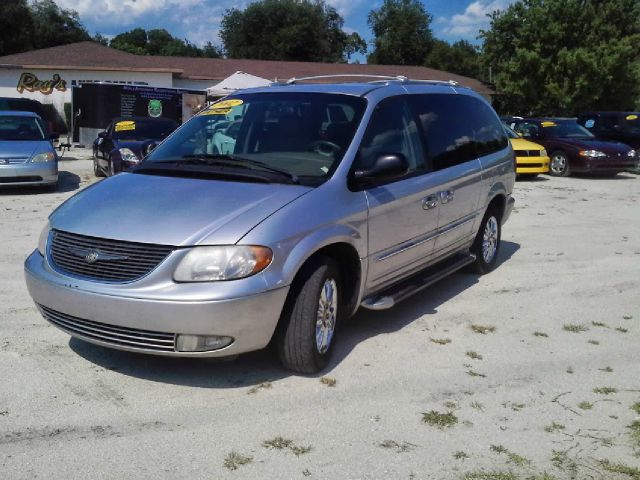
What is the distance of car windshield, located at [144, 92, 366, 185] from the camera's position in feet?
16.1

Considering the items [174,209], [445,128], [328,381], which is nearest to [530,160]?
[445,128]

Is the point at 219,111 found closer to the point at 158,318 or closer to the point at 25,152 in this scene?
the point at 158,318

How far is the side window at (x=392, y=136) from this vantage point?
506cm

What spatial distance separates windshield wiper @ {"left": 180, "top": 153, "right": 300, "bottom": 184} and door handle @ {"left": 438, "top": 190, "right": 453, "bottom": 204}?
1653 millimetres

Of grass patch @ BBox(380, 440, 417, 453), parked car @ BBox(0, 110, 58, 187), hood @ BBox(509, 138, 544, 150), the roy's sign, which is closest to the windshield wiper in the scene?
grass patch @ BBox(380, 440, 417, 453)

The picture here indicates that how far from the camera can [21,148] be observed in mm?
13039

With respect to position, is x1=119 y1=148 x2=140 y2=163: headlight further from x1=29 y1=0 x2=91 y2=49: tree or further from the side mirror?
x1=29 y1=0 x2=91 y2=49: tree

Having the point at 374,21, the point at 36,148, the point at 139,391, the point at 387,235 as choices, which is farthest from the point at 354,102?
the point at 374,21

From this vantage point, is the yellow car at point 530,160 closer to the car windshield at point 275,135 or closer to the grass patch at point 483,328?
the grass patch at point 483,328

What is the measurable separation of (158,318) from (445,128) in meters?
3.34

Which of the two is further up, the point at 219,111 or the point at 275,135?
the point at 219,111

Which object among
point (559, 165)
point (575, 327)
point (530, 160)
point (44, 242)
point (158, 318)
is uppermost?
point (44, 242)

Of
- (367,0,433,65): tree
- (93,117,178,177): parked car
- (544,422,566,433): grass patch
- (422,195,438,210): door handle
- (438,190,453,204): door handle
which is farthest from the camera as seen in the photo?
(367,0,433,65): tree

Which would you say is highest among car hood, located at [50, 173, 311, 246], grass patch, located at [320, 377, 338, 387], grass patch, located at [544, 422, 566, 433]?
car hood, located at [50, 173, 311, 246]
